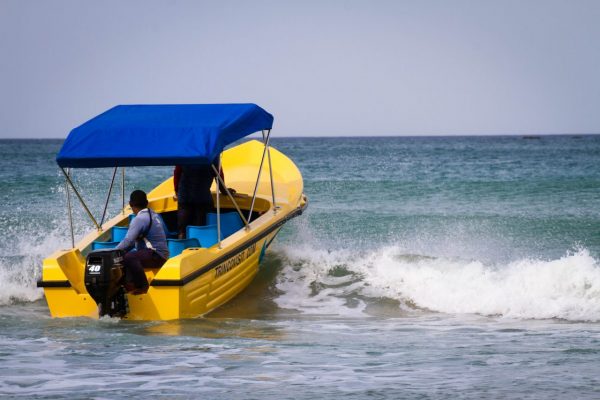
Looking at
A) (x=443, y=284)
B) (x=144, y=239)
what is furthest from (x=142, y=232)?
(x=443, y=284)

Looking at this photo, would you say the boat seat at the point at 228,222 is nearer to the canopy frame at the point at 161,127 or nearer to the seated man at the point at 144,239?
the canopy frame at the point at 161,127

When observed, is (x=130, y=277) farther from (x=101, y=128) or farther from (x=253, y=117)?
(x=253, y=117)

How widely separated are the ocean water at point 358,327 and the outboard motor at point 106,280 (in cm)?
15

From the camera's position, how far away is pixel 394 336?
7.95 meters

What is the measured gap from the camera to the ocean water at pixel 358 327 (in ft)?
20.2

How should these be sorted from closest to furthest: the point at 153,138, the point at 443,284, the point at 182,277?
the point at 182,277, the point at 153,138, the point at 443,284

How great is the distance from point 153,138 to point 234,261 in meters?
1.55

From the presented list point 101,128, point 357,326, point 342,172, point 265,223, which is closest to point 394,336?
point 357,326

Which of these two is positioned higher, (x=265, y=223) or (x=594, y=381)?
(x=265, y=223)

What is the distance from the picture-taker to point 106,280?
808cm

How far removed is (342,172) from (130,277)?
26.9 meters

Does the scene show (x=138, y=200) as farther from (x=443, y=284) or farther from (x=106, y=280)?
(x=443, y=284)

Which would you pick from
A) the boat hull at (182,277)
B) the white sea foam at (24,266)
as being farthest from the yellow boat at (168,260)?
the white sea foam at (24,266)

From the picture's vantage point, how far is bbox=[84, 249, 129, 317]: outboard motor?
807 cm
